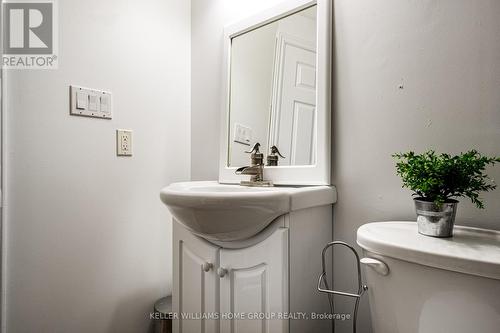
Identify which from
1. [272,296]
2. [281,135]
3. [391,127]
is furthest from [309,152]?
[272,296]

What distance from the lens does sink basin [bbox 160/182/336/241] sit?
2.41ft

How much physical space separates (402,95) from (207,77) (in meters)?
0.94

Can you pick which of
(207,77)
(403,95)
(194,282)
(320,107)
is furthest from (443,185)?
(207,77)

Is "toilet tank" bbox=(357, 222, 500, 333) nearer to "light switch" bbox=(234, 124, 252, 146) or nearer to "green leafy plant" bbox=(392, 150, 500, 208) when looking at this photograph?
"green leafy plant" bbox=(392, 150, 500, 208)

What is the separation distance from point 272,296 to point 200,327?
0.33 m

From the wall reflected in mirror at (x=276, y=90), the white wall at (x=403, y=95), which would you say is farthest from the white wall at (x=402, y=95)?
the wall reflected in mirror at (x=276, y=90)

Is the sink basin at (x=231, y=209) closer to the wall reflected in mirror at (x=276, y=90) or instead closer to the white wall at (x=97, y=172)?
the wall reflected in mirror at (x=276, y=90)

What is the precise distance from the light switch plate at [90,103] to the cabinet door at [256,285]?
77 cm

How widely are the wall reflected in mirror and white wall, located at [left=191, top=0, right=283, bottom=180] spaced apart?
0.37 feet

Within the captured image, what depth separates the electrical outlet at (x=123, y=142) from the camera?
119cm

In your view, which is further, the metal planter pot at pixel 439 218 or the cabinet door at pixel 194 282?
the cabinet door at pixel 194 282

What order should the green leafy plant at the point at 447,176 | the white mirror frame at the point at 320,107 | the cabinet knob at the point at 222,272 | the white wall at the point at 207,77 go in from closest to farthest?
the green leafy plant at the point at 447,176
the cabinet knob at the point at 222,272
the white mirror frame at the point at 320,107
the white wall at the point at 207,77

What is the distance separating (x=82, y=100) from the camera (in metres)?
1.08

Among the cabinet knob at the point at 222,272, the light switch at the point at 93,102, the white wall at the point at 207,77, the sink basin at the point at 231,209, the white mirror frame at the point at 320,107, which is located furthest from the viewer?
the white wall at the point at 207,77
